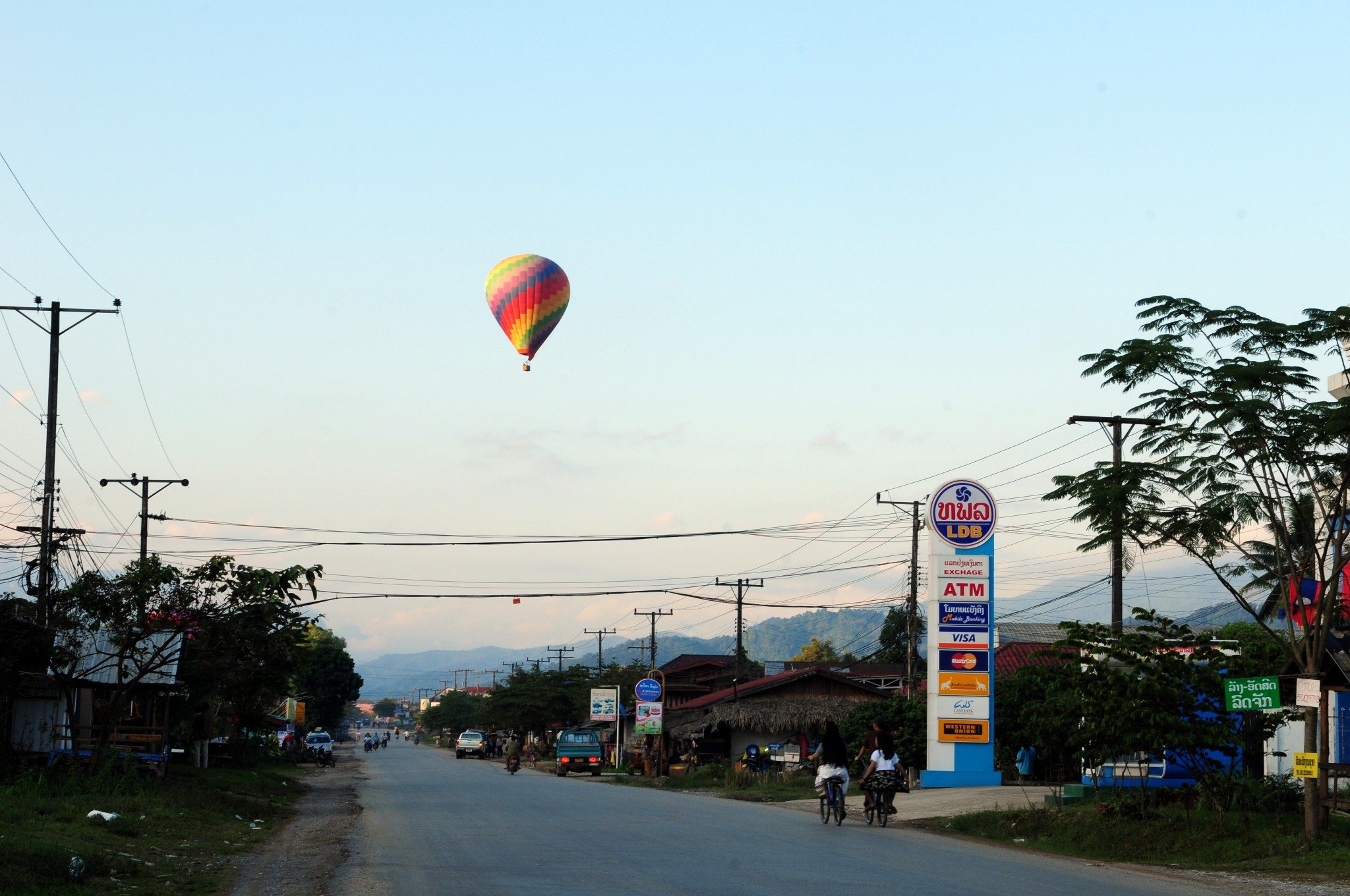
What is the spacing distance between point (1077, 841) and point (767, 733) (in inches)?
1480

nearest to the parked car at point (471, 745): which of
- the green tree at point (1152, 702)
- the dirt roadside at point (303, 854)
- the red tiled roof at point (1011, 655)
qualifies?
the red tiled roof at point (1011, 655)

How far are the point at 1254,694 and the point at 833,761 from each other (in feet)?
26.5

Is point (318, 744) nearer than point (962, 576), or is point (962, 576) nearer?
point (962, 576)

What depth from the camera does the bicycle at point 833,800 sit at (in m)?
22.6

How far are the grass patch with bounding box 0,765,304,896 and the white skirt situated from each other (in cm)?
980

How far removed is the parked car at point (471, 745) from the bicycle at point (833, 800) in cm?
8169

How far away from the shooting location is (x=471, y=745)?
4018 inches

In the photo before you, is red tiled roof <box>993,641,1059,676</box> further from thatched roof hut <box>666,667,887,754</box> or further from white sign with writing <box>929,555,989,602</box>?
white sign with writing <box>929,555,989,602</box>

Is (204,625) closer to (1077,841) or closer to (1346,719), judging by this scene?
(1077,841)

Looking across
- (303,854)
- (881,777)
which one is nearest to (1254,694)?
(881,777)

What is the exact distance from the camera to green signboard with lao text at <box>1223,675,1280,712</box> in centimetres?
1702

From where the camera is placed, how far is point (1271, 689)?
55.9ft

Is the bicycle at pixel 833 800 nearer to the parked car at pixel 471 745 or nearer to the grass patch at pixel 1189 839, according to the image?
the grass patch at pixel 1189 839

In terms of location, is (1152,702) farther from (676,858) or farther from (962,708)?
(962,708)
